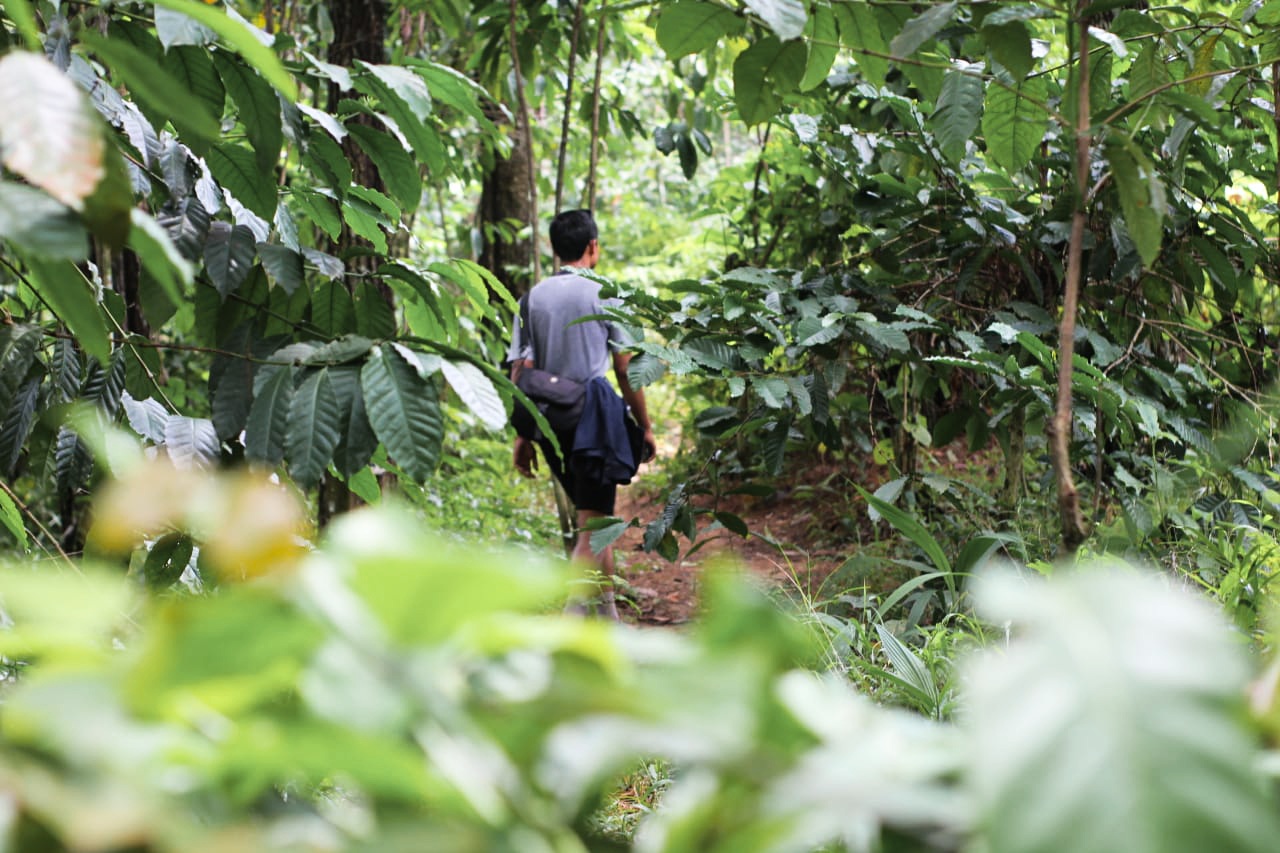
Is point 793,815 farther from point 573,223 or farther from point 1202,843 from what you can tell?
point 573,223

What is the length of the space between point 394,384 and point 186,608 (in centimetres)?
73

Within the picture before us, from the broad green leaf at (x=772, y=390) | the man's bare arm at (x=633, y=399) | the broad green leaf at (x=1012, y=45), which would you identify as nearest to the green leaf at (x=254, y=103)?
the broad green leaf at (x=1012, y=45)

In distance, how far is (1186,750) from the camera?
250 mm

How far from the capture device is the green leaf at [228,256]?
Result: 122 cm

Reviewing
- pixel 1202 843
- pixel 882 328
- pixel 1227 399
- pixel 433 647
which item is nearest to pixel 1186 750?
pixel 1202 843

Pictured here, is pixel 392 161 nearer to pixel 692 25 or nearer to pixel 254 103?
pixel 254 103

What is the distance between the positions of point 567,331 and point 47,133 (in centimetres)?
301

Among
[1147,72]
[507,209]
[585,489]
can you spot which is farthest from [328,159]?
[507,209]

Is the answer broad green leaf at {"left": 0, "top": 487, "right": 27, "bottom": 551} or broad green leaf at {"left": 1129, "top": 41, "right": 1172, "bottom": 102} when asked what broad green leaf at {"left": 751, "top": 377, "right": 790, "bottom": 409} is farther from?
broad green leaf at {"left": 0, "top": 487, "right": 27, "bottom": 551}

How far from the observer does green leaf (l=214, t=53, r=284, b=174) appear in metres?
1.20

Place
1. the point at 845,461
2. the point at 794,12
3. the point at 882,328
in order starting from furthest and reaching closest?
the point at 845,461, the point at 882,328, the point at 794,12

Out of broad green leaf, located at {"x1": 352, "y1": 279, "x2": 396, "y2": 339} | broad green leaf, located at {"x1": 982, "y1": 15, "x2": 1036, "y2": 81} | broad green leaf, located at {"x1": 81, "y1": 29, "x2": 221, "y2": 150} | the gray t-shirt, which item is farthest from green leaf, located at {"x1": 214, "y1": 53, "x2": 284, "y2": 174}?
the gray t-shirt

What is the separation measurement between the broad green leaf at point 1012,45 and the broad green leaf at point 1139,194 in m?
0.18

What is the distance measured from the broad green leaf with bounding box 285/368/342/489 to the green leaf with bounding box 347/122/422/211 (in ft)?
1.63
